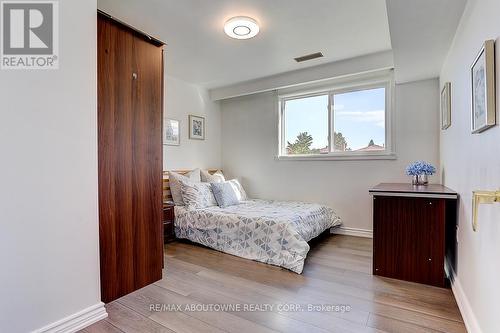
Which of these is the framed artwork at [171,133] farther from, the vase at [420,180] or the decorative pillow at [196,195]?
the vase at [420,180]

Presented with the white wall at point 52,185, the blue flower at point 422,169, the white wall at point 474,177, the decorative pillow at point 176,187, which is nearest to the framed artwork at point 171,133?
the decorative pillow at point 176,187

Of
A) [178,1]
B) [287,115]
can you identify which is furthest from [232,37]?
[287,115]

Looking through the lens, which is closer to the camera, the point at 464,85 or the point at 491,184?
the point at 491,184

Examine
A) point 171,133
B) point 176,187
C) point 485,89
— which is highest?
point 171,133

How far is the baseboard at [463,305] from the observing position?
1553mm

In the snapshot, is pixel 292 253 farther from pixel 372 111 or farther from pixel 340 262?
pixel 372 111

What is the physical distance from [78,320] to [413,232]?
2620mm

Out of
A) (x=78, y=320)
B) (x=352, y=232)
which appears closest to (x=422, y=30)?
(x=352, y=232)

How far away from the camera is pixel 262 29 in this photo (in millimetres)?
2758

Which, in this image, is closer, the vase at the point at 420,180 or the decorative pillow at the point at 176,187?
the vase at the point at 420,180

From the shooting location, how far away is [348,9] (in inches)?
94.3

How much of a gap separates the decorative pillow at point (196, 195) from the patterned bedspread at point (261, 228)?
0.13 metres

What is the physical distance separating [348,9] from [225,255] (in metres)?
2.80

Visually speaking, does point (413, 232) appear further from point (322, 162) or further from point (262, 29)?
point (262, 29)
